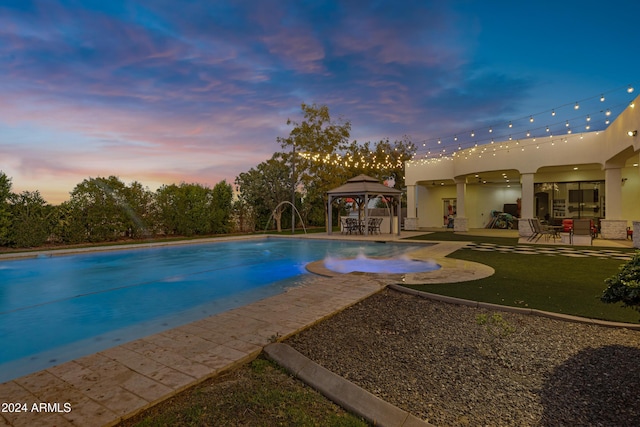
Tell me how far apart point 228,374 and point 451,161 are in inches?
707

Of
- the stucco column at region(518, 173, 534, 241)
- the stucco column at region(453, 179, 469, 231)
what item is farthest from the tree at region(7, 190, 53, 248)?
the stucco column at region(518, 173, 534, 241)

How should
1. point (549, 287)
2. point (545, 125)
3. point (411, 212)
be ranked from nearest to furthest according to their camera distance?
1. point (549, 287)
2. point (545, 125)
3. point (411, 212)

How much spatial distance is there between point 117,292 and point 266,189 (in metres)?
12.3

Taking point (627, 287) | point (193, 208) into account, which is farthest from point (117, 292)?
point (193, 208)

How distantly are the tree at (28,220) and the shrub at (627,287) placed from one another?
14675mm

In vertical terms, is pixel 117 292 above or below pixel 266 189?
below

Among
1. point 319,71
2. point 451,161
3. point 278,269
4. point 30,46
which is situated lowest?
point 278,269

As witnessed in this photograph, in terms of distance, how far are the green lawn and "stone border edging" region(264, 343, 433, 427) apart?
2.96m

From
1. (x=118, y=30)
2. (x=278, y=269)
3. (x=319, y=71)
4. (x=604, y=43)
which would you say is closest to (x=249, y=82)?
(x=319, y=71)

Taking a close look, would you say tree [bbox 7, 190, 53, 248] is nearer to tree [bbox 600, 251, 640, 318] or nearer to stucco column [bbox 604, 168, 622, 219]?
tree [bbox 600, 251, 640, 318]

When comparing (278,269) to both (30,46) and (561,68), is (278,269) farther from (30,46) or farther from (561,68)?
(561,68)

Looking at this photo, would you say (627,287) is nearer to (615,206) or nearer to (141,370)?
(141,370)

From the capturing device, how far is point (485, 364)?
2709mm

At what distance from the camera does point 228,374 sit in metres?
2.48
